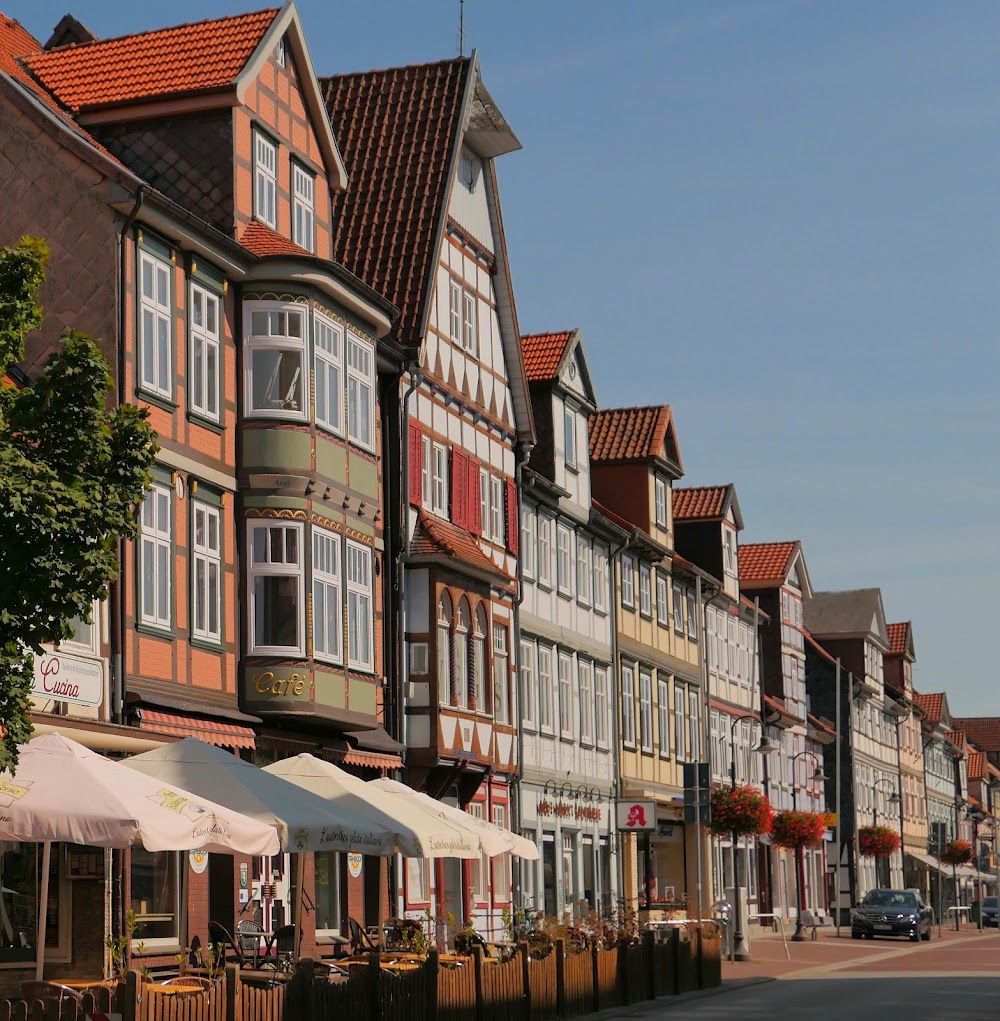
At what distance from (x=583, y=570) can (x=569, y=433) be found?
129 inches

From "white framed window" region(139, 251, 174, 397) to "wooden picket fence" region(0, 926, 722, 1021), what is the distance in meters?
8.14

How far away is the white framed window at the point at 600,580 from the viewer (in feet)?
157

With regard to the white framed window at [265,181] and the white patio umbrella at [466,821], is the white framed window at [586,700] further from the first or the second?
the white patio umbrella at [466,821]

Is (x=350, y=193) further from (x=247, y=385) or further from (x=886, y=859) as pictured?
(x=886, y=859)

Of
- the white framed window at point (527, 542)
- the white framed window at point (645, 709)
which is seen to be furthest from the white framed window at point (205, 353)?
the white framed window at point (645, 709)

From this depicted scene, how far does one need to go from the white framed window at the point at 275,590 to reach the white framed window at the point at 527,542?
1374 cm

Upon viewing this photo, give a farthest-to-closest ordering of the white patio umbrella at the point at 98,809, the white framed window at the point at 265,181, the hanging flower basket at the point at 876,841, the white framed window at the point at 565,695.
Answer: the hanging flower basket at the point at 876,841 → the white framed window at the point at 565,695 → the white framed window at the point at 265,181 → the white patio umbrella at the point at 98,809

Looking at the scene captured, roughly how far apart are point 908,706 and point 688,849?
53703 millimetres

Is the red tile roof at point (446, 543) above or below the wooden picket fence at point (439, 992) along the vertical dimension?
above

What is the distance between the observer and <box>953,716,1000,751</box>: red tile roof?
6870 inches

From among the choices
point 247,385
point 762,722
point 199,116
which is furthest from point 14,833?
point 762,722

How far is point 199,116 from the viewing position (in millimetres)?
28891

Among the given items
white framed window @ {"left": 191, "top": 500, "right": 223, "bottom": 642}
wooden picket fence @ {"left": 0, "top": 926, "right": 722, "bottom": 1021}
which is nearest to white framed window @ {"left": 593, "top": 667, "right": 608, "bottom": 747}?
wooden picket fence @ {"left": 0, "top": 926, "right": 722, "bottom": 1021}

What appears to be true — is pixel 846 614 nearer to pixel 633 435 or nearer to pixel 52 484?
pixel 633 435
